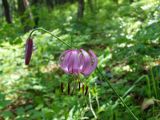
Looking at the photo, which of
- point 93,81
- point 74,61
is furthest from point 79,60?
point 93,81

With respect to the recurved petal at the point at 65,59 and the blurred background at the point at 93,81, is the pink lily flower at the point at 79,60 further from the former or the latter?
the blurred background at the point at 93,81

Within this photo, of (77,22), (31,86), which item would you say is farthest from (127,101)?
(77,22)

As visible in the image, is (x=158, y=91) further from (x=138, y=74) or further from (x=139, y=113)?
(x=138, y=74)

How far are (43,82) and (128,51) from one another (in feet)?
3.61

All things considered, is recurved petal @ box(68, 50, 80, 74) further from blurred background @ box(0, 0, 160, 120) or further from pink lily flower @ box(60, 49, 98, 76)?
blurred background @ box(0, 0, 160, 120)

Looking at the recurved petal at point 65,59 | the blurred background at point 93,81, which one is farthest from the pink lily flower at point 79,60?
the blurred background at point 93,81

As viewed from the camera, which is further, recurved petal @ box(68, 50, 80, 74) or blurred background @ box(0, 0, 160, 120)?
blurred background @ box(0, 0, 160, 120)

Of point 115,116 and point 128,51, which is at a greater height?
point 128,51

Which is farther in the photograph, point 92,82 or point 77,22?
point 77,22

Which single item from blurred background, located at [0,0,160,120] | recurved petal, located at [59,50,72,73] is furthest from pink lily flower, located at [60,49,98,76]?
blurred background, located at [0,0,160,120]

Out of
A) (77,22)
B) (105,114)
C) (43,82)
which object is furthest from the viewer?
(77,22)

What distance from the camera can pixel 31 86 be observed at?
361 cm

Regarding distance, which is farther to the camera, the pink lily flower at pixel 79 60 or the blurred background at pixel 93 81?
the blurred background at pixel 93 81

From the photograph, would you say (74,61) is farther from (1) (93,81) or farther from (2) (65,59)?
(1) (93,81)
